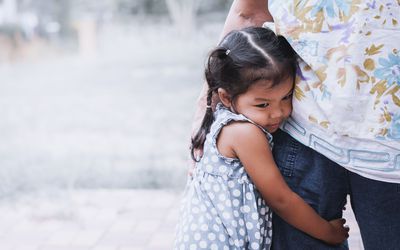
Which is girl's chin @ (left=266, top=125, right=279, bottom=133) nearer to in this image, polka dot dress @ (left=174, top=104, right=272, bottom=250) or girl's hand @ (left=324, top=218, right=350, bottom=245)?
polka dot dress @ (left=174, top=104, right=272, bottom=250)

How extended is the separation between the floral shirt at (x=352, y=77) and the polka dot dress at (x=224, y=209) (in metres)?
0.17

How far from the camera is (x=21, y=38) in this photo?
720 centimetres

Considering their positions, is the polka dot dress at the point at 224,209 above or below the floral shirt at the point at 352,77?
below

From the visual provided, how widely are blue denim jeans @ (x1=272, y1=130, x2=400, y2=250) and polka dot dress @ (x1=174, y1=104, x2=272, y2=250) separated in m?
0.07

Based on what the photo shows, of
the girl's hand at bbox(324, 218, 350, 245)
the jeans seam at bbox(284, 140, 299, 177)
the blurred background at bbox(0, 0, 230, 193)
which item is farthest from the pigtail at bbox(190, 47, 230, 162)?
the blurred background at bbox(0, 0, 230, 193)

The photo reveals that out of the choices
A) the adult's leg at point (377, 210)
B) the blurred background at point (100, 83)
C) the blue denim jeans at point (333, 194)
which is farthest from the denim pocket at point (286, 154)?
the blurred background at point (100, 83)

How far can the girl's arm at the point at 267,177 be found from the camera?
137cm

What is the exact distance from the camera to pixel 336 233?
143 centimetres

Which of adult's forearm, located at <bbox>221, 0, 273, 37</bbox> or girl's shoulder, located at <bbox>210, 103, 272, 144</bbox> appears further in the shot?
adult's forearm, located at <bbox>221, 0, 273, 37</bbox>

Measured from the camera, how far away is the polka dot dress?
140cm

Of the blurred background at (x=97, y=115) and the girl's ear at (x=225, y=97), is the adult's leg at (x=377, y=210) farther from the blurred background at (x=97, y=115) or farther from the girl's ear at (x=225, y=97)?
the blurred background at (x=97, y=115)

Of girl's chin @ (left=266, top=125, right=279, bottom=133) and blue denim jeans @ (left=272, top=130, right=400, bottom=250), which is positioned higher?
girl's chin @ (left=266, top=125, right=279, bottom=133)

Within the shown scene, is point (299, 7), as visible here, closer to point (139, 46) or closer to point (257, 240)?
point (257, 240)

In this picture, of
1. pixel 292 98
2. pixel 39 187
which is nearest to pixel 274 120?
pixel 292 98
